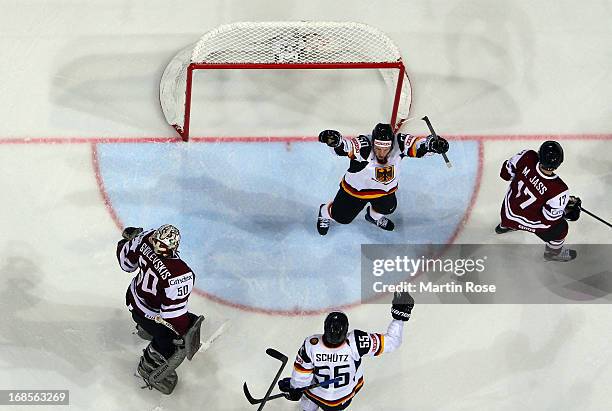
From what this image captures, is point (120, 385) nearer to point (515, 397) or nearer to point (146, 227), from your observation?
point (146, 227)

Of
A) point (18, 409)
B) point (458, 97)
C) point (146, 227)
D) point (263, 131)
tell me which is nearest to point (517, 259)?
point (458, 97)

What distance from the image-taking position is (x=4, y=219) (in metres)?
6.60

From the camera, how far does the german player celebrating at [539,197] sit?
5.88 m

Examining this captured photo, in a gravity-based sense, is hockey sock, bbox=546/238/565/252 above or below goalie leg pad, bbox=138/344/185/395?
above

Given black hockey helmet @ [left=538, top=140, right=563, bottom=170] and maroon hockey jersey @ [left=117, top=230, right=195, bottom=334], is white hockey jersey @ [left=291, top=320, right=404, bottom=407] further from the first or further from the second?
black hockey helmet @ [left=538, top=140, right=563, bottom=170]

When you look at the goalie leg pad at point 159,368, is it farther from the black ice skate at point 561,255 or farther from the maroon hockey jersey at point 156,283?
the black ice skate at point 561,255

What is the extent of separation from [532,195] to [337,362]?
166 centimetres

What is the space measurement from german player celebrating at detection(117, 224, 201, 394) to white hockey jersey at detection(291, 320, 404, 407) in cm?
74

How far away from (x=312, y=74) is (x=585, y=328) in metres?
2.60

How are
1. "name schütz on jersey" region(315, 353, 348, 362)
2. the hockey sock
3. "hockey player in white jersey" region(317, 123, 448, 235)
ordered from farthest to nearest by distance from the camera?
the hockey sock < "hockey player in white jersey" region(317, 123, 448, 235) < "name schütz on jersey" region(315, 353, 348, 362)

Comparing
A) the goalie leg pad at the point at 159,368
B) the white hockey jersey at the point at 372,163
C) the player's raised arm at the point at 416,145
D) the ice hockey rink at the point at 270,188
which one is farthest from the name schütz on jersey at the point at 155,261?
the player's raised arm at the point at 416,145

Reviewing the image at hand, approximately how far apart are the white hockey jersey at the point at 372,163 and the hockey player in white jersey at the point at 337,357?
0.77 metres

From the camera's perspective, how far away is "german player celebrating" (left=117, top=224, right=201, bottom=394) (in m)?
5.47

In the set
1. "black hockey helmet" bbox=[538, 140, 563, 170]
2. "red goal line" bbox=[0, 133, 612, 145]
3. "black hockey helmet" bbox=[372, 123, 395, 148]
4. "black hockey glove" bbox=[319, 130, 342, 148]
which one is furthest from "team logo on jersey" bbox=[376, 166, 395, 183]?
"red goal line" bbox=[0, 133, 612, 145]
